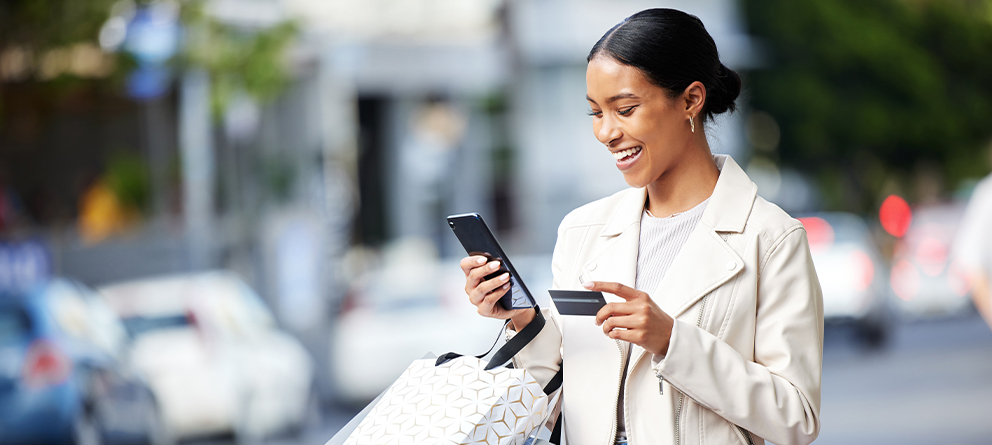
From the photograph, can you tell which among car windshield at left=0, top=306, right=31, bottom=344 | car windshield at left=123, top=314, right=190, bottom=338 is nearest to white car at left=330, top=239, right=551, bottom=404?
car windshield at left=123, top=314, right=190, bottom=338

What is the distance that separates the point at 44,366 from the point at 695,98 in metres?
7.13

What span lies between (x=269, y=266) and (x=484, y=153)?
898cm

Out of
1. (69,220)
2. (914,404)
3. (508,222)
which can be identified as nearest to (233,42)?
(69,220)

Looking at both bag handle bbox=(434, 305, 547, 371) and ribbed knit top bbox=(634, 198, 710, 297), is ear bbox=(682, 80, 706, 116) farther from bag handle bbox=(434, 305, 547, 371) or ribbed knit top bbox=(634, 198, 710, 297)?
bag handle bbox=(434, 305, 547, 371)

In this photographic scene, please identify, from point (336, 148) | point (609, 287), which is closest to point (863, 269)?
point (336, 148)

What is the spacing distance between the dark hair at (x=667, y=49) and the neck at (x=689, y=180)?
14 centimetres

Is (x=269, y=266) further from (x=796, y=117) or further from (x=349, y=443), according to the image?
(x=796, y=117)

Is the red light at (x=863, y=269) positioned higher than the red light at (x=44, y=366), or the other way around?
the red light at (x=44, y=366)

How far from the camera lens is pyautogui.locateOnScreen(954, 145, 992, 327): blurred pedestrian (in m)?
5.40

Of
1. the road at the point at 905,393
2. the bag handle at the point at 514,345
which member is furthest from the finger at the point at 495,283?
the road at the point at 905,393

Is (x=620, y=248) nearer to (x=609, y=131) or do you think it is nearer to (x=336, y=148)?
(x=609, y=131)

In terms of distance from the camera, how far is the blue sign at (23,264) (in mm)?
11727

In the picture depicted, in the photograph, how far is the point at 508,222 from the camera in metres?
20.9

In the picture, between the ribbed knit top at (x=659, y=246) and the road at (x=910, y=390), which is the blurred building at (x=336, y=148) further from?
→ the ribbed knit top at (x=659, y=246)
